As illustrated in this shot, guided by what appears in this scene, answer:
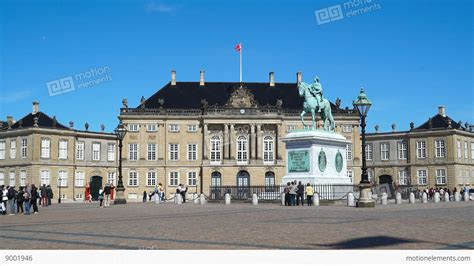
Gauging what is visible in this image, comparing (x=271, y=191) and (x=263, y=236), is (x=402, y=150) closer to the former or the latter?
(x=271, y=191)

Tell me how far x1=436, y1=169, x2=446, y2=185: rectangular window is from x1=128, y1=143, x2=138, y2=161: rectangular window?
34.5 metres

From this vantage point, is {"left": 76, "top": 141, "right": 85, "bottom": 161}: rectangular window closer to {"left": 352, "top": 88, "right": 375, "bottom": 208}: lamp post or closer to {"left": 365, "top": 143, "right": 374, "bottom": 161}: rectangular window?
{"left": 365, "top": 143, "right": 374, "bottom": 161}: rectangular window

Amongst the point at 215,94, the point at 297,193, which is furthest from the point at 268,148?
the point at 297,193

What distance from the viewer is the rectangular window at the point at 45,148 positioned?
213ft

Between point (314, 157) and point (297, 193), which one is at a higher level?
point (314, 157)

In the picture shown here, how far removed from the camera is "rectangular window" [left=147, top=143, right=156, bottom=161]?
7038cm

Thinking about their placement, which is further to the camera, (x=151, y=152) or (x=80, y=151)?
(x=151, y=152)

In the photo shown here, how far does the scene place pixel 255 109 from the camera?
232 ft

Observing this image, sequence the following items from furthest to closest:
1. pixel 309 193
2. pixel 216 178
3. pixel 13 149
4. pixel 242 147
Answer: pixel 242 147, pixel 216 178, pixel 13 149, pixel 309 193

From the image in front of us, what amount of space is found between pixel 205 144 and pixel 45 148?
17.3 meters

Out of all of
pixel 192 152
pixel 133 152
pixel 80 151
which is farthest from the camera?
pixel 192 152

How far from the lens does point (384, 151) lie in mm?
75125

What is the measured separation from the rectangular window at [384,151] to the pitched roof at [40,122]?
123 feet
